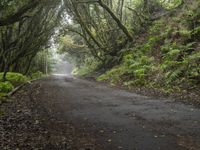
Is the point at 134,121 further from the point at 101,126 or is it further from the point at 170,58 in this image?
the point at 170,58

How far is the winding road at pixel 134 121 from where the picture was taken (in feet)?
19.6

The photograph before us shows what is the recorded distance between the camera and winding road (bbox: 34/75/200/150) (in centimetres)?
599

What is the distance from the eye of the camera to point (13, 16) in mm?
10055

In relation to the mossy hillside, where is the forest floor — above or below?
below

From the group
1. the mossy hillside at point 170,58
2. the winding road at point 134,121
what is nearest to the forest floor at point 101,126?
the winding road at point 134,121

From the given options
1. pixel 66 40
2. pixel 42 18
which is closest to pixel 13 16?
pixel 42 18

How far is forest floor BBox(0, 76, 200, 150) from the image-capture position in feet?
19.6

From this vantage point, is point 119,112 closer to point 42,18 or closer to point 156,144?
point 156,144

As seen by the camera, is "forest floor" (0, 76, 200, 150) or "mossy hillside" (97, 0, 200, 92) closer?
"forest floor" (0, 76, 200, 150)

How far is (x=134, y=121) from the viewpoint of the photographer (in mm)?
7812

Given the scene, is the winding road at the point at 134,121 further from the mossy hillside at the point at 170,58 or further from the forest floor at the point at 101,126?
the mossy hillside at the point at 170,58

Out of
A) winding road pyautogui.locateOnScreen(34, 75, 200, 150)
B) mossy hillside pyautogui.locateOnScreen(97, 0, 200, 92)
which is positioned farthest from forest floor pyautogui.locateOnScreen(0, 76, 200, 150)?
mossy hillside pyautogui.locateOnScreen(97, 0, 200, 92)

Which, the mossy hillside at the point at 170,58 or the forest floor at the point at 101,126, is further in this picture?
the mossy hillside at the point at 170,58

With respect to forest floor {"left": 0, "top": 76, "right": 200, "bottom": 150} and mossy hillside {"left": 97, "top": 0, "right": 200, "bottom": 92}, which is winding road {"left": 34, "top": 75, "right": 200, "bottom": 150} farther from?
mossy hillside {"left": 97, "top": 0, "right": 200, "bottom": 92}
